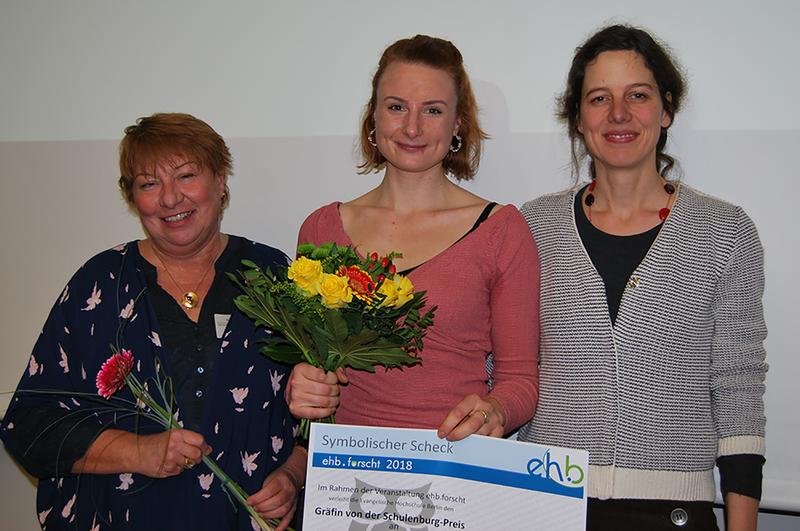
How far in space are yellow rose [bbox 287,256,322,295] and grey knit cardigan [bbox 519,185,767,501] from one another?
2.31 feet

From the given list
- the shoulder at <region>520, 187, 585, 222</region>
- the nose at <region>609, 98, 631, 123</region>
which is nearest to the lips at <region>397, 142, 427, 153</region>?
the shoulder at <region>520, 187, 585, 222</region>

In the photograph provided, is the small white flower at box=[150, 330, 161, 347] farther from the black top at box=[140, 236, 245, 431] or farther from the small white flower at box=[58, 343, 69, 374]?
the small white flower at box=[58, 343, 69, 374]

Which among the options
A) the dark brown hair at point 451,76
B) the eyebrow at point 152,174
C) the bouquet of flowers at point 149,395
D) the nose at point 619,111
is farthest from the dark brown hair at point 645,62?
the bouquet of flowers at point 149,395

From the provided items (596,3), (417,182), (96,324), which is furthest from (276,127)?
(596,3)

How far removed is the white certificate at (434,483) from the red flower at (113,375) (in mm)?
516

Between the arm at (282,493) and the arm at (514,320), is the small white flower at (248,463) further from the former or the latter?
the arm at (514,320)

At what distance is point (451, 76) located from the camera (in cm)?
194

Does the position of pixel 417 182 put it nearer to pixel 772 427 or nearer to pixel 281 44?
pixel 281 44

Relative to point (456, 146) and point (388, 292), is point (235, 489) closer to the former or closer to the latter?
point (388, 292)

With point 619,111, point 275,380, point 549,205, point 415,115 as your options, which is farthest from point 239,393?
point 619,111

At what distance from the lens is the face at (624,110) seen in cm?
182

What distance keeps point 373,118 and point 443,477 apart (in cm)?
101

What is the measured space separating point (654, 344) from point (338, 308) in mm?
766

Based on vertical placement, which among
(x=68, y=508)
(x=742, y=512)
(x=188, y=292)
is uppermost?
(x=188, y=292)
